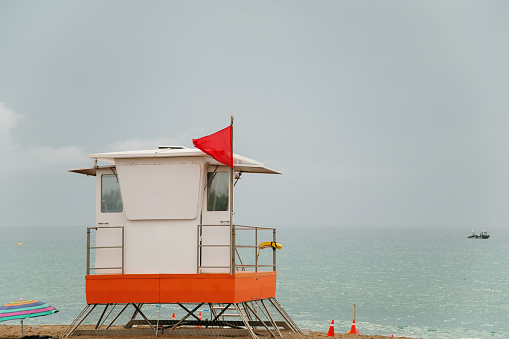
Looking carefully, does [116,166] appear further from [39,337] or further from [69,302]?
[69,302]

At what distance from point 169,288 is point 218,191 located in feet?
8.48

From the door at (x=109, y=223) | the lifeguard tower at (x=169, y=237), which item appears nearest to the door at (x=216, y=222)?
the lifeguard tower at (x=169, y=237)

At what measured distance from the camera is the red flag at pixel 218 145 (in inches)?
731

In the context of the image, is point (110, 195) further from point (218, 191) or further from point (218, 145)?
point (218, 145)

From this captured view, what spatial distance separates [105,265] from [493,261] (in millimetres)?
128431

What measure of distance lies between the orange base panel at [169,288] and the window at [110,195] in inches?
67.6

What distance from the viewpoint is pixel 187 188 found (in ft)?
63.1

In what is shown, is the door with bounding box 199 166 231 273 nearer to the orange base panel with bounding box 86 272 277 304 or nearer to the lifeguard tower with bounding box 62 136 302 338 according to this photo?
the lifeguard tower with bounding box 62 136 302 338

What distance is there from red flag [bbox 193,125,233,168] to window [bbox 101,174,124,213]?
278 centimetres

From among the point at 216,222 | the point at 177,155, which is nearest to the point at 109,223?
the point at 177,155

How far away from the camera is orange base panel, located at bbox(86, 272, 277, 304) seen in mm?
18719

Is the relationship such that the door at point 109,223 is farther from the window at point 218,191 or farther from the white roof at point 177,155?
the window at point 218,191

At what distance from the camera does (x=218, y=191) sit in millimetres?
19344

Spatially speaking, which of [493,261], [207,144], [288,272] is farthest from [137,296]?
[493,261]
